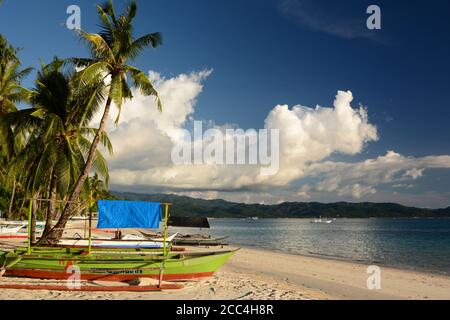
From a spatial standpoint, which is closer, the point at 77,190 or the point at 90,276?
the point at 90,276

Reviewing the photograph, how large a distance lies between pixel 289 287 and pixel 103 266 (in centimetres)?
693

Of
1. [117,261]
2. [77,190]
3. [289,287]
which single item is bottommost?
[289,287]

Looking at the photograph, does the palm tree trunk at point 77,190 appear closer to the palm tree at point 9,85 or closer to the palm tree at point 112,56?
the palm tree at point 112,56

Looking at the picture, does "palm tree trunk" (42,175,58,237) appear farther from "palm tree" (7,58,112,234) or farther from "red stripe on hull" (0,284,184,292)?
"red stripe on hull" (0,284,184,292)

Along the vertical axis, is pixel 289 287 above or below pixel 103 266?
below

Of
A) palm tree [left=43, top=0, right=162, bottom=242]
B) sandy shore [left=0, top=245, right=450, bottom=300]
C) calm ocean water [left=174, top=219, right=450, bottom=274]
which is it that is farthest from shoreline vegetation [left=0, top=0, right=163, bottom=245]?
calm ocean water [left=174, top=219, right=450, bottom=274]

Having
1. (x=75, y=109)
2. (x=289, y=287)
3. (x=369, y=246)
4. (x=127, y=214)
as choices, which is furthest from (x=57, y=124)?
(x=369, y=246)

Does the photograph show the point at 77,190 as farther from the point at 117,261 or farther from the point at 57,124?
the point at 117,261

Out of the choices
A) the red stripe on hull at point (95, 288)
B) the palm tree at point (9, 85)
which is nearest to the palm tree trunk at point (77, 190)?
the red stripe on hull at point (95, 288)

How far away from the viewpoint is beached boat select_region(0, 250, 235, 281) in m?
13.0

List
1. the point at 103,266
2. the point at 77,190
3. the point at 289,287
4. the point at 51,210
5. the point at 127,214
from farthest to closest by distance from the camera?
the point at 51,210 < the point at 77,190 < the point at 289,287 < the point at 127,214 < the point at 103,266

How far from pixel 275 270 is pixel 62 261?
36.5ft

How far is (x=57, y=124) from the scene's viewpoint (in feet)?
58.3
